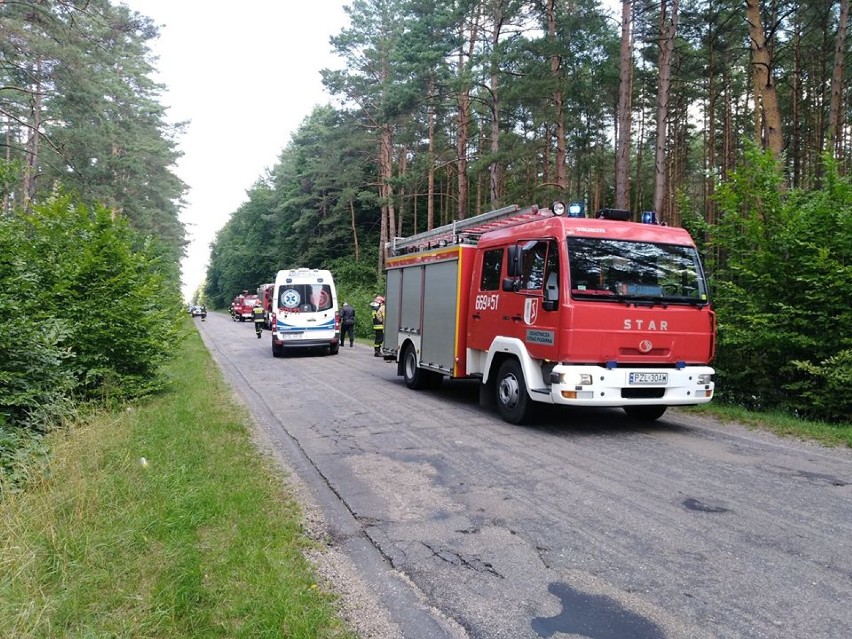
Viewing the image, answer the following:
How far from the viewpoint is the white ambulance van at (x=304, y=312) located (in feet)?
59.3

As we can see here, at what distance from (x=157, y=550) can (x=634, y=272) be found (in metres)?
5.86

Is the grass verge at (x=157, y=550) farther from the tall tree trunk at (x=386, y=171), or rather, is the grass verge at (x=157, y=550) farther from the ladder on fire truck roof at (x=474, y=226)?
the tall tree trunk at (x=386, y=171)

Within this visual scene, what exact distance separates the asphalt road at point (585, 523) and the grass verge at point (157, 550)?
502 millimetres

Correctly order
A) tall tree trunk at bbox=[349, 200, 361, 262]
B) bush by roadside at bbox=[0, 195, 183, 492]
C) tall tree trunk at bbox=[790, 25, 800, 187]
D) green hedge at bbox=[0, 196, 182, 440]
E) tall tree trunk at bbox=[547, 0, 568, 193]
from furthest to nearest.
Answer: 1. tall tree trunk at bbox=[349, 200, 361, 262]
2. tall tree trunk at bbox=[790, 25, 800, 187]
3. tall tree trunk at bbox=[547, 0, 568, 193]
4. green hedge at bbox=[0, 196, 182, 440]
5. bush by roadside at bbox=[0, 195, 183, 492]

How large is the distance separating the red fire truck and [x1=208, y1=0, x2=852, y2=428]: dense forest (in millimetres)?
1795

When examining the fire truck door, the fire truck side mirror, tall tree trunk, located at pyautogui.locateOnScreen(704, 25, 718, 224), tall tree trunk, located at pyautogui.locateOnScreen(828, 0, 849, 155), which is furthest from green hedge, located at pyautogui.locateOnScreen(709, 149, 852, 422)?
tall tree trunk, located at pyautogui.locateOnScreen(704, 25, 718, 224)

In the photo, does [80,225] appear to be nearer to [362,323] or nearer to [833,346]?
[833,346]

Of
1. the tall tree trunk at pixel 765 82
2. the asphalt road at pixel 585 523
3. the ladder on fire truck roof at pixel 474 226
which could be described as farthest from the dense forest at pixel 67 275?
the tall tree trunk at pixel 765 82

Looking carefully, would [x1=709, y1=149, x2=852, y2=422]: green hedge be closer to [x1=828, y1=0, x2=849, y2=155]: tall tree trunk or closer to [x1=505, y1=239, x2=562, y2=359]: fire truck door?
[x1=505, y1=239, x2=562, y2=359]: fire truck door

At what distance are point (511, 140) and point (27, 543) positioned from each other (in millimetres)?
19906

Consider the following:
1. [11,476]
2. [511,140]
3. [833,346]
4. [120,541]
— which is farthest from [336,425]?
[511,140]

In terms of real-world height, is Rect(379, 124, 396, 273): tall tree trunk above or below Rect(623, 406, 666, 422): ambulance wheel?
above

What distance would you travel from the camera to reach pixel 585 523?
4.30 metres

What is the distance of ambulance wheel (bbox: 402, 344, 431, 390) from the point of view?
35.9ft
